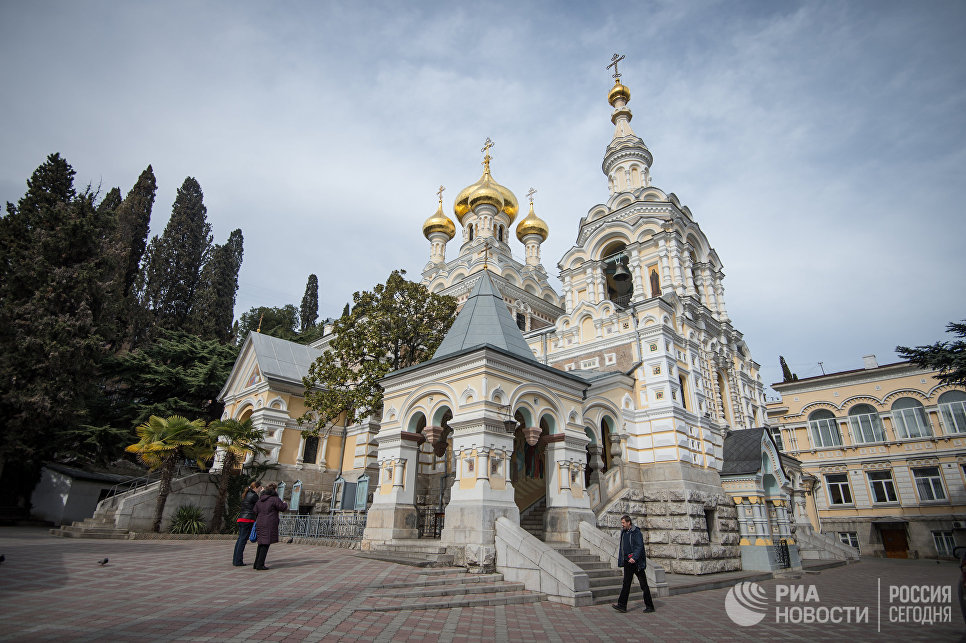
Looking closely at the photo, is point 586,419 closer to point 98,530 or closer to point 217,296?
point 98,530

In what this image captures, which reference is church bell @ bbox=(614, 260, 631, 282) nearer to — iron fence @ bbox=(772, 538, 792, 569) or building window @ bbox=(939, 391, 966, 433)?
iron fence @ bbox=(772, 538, 792, 569)

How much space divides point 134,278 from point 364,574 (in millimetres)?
37706

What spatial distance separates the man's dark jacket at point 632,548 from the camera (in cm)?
800

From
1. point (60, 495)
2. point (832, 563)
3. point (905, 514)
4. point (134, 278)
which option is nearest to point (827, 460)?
point (905, 514)

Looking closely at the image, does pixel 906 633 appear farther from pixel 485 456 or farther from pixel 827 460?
pixel 827 460

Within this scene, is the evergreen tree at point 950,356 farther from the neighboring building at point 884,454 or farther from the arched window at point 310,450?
the arched window at point 310,450

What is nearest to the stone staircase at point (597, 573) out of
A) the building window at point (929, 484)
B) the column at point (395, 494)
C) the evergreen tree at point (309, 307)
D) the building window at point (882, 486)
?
the column at point (395, 494)

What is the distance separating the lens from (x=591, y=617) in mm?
7301

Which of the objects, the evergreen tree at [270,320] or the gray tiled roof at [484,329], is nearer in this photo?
the gray tiled roof at [484,329]

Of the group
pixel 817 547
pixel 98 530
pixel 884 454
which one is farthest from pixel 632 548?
pixel 884 454

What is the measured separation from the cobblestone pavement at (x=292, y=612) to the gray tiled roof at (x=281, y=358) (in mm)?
11353

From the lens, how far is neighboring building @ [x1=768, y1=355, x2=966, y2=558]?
24.8m

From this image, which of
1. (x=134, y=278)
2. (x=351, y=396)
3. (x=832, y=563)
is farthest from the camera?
(x=134, y=278)

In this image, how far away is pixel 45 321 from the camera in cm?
1917
